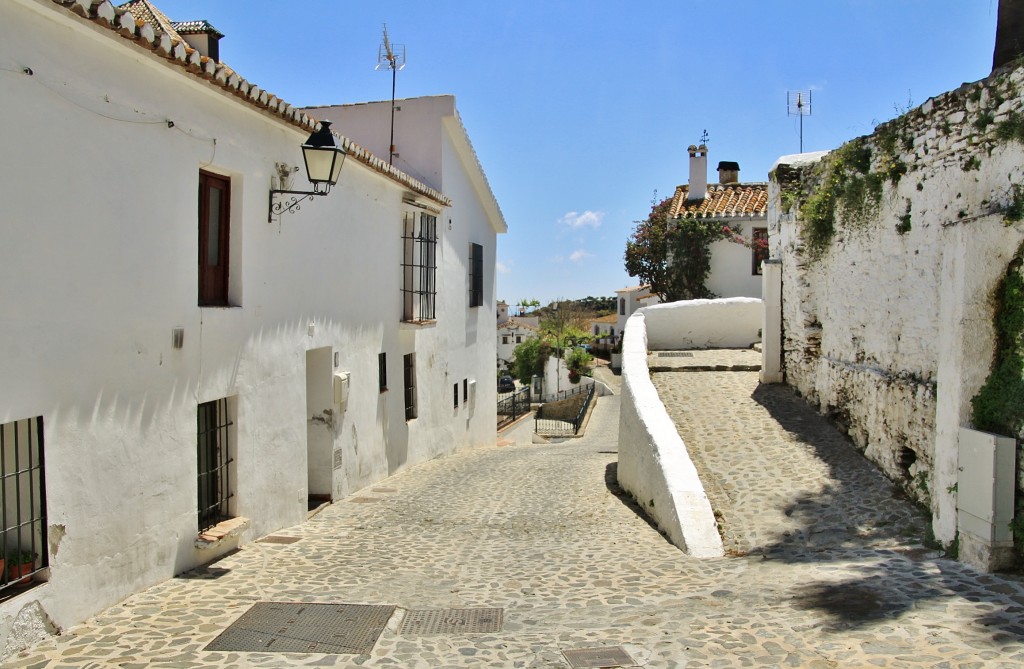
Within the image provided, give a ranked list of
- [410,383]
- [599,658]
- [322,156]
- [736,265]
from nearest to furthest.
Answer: [599,658] < [322,156] < [410,383] < [736,265]

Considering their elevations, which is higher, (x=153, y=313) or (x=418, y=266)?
(x=418, y=266)

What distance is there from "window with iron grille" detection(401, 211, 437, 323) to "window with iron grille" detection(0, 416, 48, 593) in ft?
26.1

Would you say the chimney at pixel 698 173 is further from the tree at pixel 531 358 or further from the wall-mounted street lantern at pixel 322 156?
the tree at pixel 531 358

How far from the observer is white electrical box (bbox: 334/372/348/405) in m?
9.98

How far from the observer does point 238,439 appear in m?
7.55

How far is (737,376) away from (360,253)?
22.7 feet

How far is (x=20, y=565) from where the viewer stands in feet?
15.8

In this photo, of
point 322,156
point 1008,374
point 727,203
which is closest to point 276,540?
point 322,156

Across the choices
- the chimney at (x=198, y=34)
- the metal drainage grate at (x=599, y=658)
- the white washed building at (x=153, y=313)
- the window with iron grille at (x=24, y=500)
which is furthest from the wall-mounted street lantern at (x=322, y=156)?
the metal drainage grate at (x=599, y=658)

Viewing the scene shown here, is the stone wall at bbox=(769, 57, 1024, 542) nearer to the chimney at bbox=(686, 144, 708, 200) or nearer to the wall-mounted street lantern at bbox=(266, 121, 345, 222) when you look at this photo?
the wall-mounted street lantern at bbox=(266, 121, 345, 222)

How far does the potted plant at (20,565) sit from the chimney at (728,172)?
82.6 feet

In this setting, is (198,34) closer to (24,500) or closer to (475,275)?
(24,500)

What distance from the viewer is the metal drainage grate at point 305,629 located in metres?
4.96

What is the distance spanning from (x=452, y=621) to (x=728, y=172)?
23968 mm
